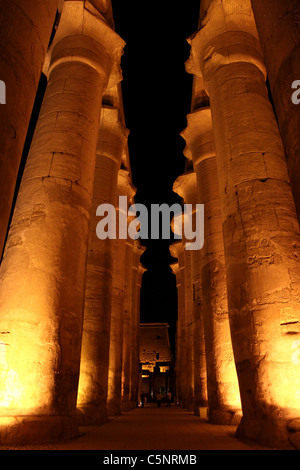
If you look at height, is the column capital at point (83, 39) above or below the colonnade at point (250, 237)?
above

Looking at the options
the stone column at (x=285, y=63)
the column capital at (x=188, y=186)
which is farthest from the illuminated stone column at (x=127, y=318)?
the stone column at (x=285, y=63)

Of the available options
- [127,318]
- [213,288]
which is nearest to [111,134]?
[213,288]

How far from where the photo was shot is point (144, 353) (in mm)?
35031

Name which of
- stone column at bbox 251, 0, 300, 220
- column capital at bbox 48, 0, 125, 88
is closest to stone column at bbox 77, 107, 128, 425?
column capital at bbox 48, 0, 125, 88

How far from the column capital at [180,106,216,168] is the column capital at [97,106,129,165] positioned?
2114 millimetres

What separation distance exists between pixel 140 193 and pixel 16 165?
75.7ft

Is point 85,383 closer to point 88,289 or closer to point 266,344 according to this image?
point 88,289

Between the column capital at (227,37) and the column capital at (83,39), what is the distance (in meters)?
2.15

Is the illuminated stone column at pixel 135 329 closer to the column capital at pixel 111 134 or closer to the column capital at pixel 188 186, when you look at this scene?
the column capital at pixel 188 186

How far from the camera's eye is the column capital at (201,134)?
10078 mm

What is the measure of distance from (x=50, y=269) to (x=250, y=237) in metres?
2.98

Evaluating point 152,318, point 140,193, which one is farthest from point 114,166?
point 152,318

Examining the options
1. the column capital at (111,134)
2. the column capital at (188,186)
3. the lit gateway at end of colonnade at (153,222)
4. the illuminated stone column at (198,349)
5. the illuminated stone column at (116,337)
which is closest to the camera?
the lit gateway at end of colonnade at (153,222)

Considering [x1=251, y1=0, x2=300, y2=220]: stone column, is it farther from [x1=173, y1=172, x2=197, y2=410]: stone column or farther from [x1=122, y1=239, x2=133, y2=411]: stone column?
[x1=122, y1=239, x2=133, y2=411]: stone column
